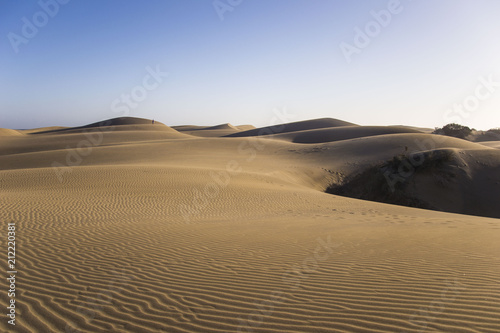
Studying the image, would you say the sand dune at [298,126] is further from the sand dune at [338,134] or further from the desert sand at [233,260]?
the desert sand at [233,260]

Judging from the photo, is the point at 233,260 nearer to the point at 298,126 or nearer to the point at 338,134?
the point at 338,134

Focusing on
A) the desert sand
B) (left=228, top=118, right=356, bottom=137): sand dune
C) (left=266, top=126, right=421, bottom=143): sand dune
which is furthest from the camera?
(left=228, top=118, right=356, bottom=137): sand dune

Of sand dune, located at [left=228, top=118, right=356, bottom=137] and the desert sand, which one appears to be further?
sand dune, located at [left=228, top=118, right=356, bottom=137]

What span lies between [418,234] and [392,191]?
11994 mm

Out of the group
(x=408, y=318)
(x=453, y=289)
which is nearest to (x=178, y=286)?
(x=408, y=318)

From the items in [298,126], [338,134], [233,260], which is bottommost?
[233,260]

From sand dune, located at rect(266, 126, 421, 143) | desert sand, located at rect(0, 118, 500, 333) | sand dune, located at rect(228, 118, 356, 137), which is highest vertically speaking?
sand dune, located at rect(228, 118, 356, 137)

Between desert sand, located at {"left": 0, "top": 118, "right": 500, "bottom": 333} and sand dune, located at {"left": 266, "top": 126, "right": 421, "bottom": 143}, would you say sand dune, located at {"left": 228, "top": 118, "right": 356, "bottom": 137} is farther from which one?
desert sand, located at {"left": 0, "top": 118, "right": 500, "bottom": 333}

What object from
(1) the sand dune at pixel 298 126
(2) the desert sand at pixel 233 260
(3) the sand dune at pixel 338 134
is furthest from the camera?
(1) the sand dune at pixel 298 126

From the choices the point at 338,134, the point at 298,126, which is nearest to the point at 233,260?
the point at 338,134

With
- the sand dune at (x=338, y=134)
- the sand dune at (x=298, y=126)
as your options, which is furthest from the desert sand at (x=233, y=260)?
the sand dune at (x=298, y=126)

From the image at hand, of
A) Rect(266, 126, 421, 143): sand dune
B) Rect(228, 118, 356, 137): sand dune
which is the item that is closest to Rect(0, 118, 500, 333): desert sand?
Rect(266, 126, 421, 143): sand dune

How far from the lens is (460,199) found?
17.7 meters

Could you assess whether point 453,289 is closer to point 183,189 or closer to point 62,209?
point 62,209
